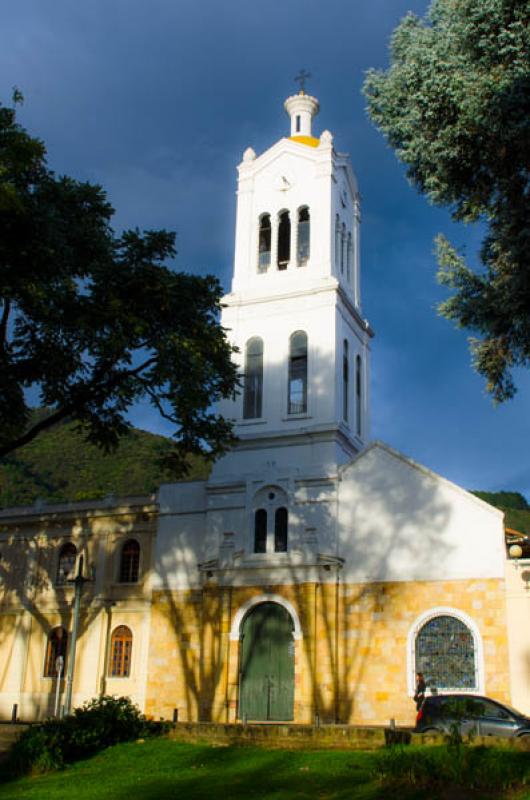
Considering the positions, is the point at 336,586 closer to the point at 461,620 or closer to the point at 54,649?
the point at 461,620

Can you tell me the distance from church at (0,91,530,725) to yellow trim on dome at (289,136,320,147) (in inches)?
5.1

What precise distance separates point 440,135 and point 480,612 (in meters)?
13.0

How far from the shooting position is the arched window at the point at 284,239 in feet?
104

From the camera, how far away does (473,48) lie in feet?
53.7

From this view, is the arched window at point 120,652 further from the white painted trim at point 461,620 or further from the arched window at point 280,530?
the white painted trim at point 461,620

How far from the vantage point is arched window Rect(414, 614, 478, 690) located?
2381 cm

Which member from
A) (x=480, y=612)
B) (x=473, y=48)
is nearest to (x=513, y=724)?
(x=480, y=612)

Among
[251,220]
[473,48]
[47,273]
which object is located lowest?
[47,273]

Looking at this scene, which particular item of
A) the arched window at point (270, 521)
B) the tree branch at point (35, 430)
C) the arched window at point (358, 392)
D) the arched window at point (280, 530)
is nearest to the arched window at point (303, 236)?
the arched window at point (358, 392)

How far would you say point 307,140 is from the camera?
1300 inches

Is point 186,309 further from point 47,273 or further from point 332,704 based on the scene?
point 332,704

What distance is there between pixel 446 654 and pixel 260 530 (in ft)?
22.2

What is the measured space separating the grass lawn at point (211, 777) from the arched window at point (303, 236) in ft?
59.2

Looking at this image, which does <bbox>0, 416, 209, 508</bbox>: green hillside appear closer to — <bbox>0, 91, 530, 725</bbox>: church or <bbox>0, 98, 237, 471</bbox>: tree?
<bbox>0, 91, 530, 725</bbox>: church
